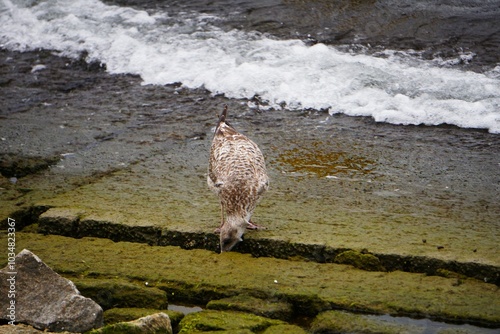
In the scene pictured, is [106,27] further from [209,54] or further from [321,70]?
[321,70]

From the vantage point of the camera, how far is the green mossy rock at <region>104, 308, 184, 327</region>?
452 centimetres

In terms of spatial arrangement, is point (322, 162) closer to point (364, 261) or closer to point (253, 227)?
point (253, 227)

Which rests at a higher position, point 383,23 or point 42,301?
point 42,301

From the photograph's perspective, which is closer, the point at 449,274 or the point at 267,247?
the point at 449,274

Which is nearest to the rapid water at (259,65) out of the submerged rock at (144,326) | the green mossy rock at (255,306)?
the green mossy rock at (255,306)

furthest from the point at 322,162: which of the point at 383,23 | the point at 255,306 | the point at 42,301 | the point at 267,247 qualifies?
the point at 383,23

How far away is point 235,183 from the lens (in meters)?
5.52

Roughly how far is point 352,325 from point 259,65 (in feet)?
19.4

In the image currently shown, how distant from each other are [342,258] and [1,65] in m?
7.51

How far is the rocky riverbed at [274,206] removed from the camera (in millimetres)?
4719

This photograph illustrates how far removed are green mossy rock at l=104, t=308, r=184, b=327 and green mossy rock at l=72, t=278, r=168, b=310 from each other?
65mm

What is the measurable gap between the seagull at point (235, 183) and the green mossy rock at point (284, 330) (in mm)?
989

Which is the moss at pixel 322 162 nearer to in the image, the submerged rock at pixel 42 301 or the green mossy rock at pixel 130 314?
the green mossy rock at pixel 130 314

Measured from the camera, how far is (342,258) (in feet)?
16.3
